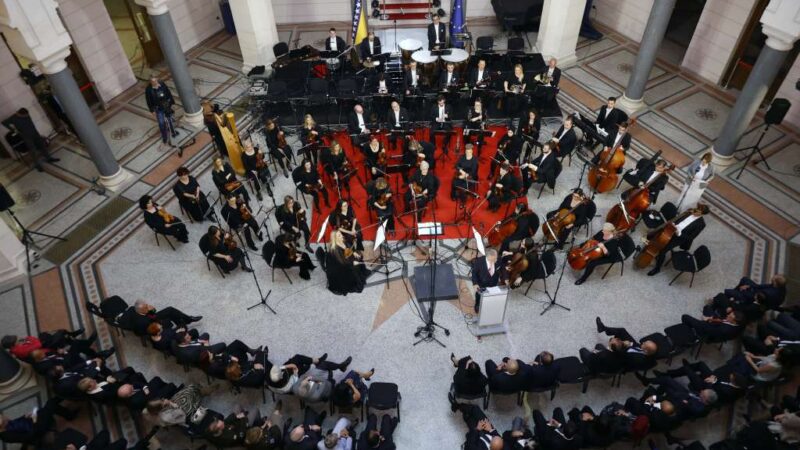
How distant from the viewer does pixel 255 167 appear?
10.1m

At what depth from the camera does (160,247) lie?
383 inches

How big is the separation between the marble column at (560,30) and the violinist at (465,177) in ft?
18.4

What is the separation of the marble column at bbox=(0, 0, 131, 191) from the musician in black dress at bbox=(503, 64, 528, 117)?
8470 mm

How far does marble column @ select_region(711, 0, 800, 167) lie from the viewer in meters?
8.61

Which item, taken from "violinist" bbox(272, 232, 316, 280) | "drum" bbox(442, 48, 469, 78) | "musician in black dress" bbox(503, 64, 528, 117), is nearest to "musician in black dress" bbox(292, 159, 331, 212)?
"violinist" bbox(272, 232, 316, 280)

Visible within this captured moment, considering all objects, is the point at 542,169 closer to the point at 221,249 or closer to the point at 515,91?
the point at 515,91

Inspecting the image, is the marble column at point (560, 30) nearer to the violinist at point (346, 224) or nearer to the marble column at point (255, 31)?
the marble column at point (255, 31)

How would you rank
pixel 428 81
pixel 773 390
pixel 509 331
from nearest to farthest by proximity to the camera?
pixel 773 390 → pixel 509 331 → pixel 428 81

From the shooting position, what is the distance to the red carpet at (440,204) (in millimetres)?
9852

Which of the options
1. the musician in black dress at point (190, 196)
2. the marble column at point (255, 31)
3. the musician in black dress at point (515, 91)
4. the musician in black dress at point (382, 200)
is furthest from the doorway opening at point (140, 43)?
the musician in black dress at point (515, 91)

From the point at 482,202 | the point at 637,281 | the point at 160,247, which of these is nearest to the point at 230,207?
the point at 160,247

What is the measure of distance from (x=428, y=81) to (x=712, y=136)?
6407mm

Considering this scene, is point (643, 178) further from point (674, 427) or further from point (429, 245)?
point (674, 427)

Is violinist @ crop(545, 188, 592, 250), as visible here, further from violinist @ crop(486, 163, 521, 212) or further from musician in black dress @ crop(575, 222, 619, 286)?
violinist @ crop(486, 163, 521, 212)
